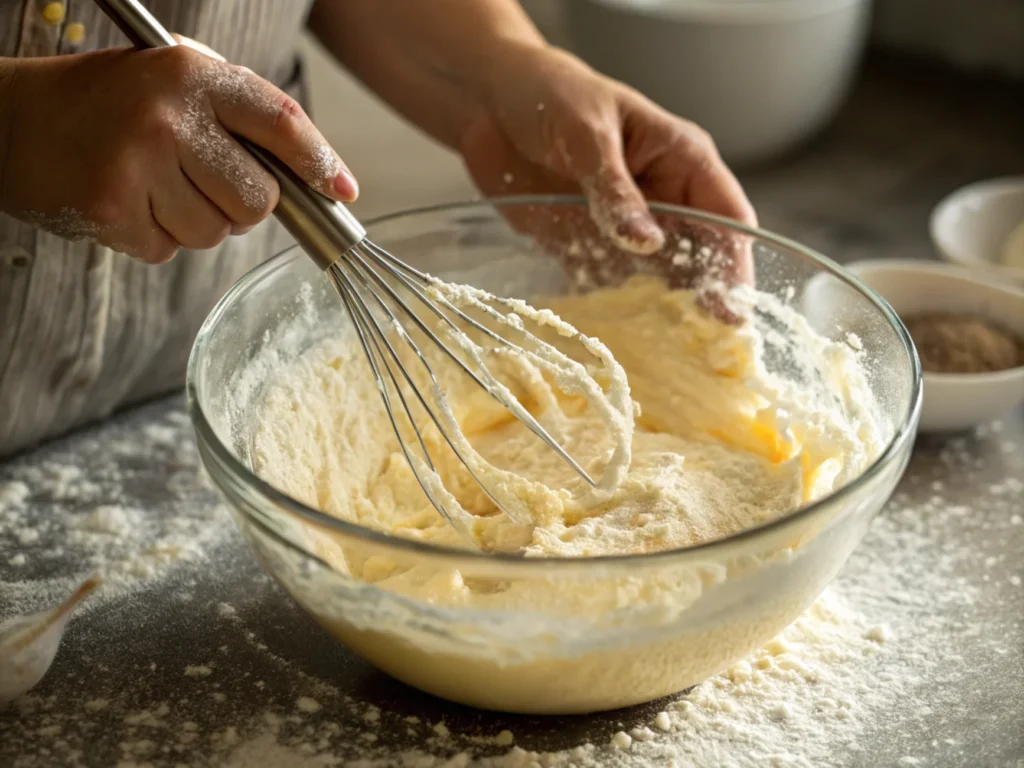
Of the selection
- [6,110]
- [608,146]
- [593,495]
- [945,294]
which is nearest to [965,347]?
[945,294]

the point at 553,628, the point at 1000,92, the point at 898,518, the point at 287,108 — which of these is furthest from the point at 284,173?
the point at 1000,92

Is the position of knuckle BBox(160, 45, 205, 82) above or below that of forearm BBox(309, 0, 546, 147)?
above

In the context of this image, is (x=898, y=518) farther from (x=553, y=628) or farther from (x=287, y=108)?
(x=287, y=108)

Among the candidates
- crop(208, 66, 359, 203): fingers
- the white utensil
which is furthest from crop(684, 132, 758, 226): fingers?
the white utensil

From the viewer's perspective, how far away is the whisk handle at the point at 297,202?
2.58 ft

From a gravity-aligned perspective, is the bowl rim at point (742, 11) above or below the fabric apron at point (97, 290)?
above

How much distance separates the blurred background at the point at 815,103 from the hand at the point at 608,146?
1.73ft

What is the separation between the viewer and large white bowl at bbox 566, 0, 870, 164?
156 centimetres

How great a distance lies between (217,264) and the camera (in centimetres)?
120

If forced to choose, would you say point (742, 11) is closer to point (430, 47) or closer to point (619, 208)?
point (430, 47)

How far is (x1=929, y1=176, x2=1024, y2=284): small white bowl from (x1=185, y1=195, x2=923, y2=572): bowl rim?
0.57 meters

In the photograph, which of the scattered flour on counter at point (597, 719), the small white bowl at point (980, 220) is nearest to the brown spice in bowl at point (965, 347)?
the small white bowl at point (980, 220)

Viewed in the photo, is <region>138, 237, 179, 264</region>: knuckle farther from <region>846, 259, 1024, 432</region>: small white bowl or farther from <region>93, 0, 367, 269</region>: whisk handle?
<region>846, 259, 1024, 432</region>: small white bowl

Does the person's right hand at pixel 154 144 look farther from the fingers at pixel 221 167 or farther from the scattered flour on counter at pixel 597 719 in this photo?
the scattered flour on counter at pixel 597 719
